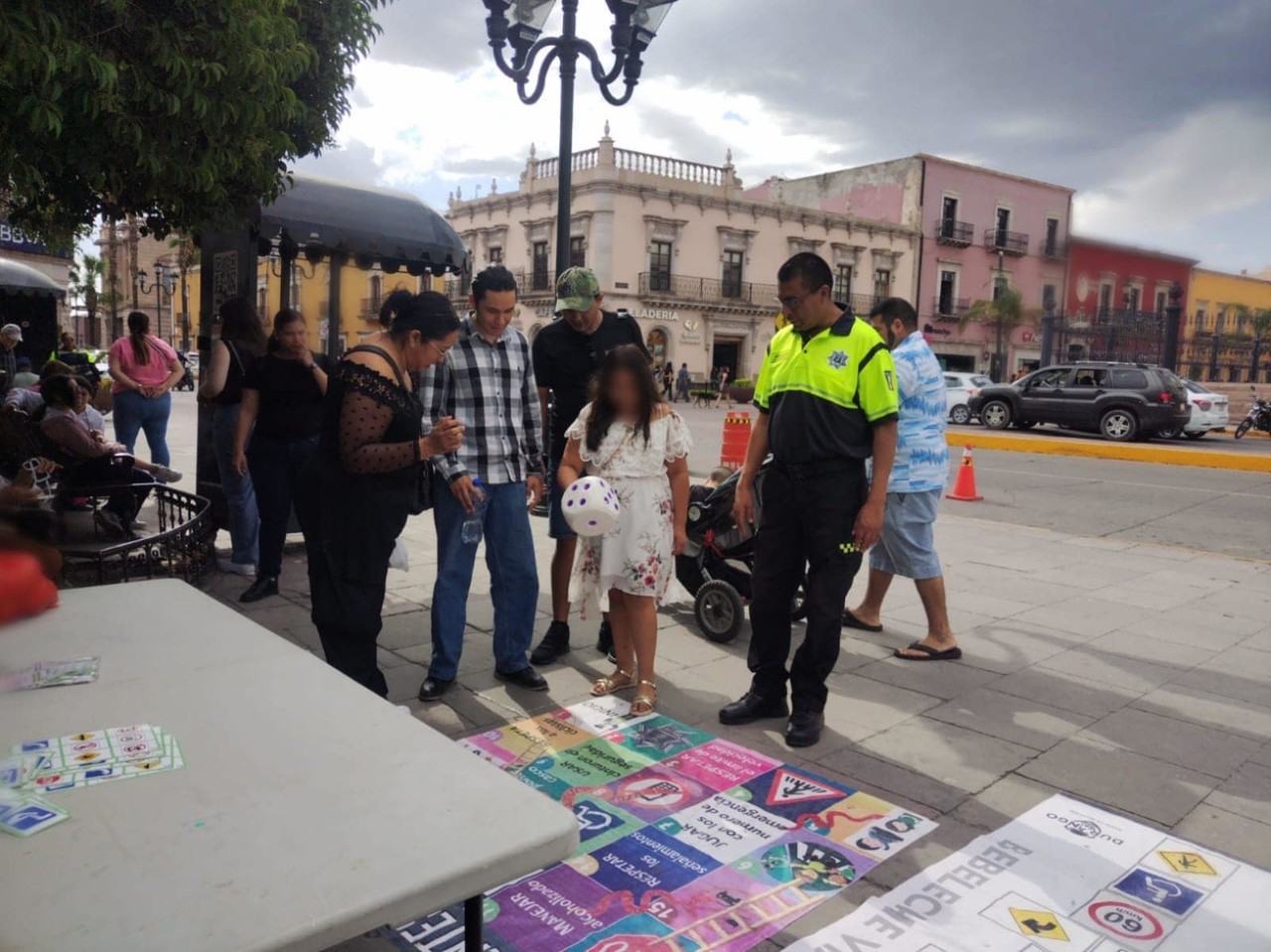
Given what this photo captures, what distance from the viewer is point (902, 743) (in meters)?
3.74

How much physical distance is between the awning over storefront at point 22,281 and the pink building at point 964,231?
116 ft

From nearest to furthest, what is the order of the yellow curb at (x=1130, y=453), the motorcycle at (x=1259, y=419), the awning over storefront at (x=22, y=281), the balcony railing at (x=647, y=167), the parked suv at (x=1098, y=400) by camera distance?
1. the yellow curb at (x=1130, y=453)
2. the awning over storefront at (x=22, y=281)
3. the parked suv at (x=1098, y=400)
4. the motorcycle at (x=1259, y=419)
5. the balcony railing at (x=647, y=167)

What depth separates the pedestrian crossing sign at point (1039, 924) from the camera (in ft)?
8.05

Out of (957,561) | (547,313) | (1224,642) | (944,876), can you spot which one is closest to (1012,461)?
(957,561)

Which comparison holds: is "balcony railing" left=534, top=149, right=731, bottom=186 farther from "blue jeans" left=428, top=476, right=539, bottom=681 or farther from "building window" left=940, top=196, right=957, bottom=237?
"blue jeans" left=428, top=476, right=539, bottom=681

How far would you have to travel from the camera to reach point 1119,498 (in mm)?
10930

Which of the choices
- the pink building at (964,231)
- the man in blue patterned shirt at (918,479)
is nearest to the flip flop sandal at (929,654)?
the man in blue patterned shirt at (918,479)

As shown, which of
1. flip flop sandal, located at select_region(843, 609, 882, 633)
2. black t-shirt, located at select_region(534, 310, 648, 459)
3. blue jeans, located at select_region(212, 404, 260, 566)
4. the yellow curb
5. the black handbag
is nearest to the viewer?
the black handbag

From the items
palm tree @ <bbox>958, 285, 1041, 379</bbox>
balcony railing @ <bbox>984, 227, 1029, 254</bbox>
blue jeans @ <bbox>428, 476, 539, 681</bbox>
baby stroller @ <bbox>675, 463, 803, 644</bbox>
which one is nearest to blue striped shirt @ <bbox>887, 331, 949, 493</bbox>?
baby stroller @ <bbox>675, 463, 803, 644</bbox>

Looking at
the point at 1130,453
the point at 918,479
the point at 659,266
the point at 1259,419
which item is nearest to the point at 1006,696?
the point at 918,479

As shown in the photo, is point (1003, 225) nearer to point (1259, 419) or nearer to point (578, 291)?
point (1259, 419)

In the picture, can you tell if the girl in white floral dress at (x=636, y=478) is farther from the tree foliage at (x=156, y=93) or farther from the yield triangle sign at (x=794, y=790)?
the tree foliage at (x=156, y=93)

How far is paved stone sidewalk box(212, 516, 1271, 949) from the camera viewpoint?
10.8 ft

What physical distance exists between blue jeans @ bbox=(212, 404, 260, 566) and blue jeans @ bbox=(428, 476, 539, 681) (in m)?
2.55
